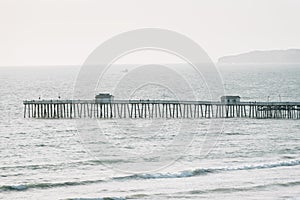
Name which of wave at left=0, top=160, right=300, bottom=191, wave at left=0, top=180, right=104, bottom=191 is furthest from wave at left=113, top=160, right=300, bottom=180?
wave at left=0, top=180, right=104, bottom=191

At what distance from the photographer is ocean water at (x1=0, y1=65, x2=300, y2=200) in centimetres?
3844

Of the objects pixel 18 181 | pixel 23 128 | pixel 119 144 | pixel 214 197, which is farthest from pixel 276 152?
pixel 23 128

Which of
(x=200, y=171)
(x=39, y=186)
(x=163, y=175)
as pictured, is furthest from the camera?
(x=200, y=171)

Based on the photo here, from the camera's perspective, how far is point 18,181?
135ft

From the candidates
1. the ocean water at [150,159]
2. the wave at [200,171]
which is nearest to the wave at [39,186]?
the ocean water at [150,159]

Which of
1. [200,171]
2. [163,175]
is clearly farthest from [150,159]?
[163,175]

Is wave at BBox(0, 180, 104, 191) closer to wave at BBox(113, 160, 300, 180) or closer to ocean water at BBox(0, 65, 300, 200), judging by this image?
ocean water at BBox(0, 65, 300, 200)

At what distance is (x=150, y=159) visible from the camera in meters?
49.7

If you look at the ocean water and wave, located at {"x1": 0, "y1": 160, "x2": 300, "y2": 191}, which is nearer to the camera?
the ocean water

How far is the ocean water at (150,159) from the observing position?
38438 mm

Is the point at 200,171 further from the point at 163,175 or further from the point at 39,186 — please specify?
the point at 39,186

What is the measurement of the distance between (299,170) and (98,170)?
41.5 feet

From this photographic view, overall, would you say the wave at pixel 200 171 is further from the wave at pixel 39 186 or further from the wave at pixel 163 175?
the wave at pixel 39 186

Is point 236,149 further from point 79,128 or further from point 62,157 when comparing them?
point 79,128
